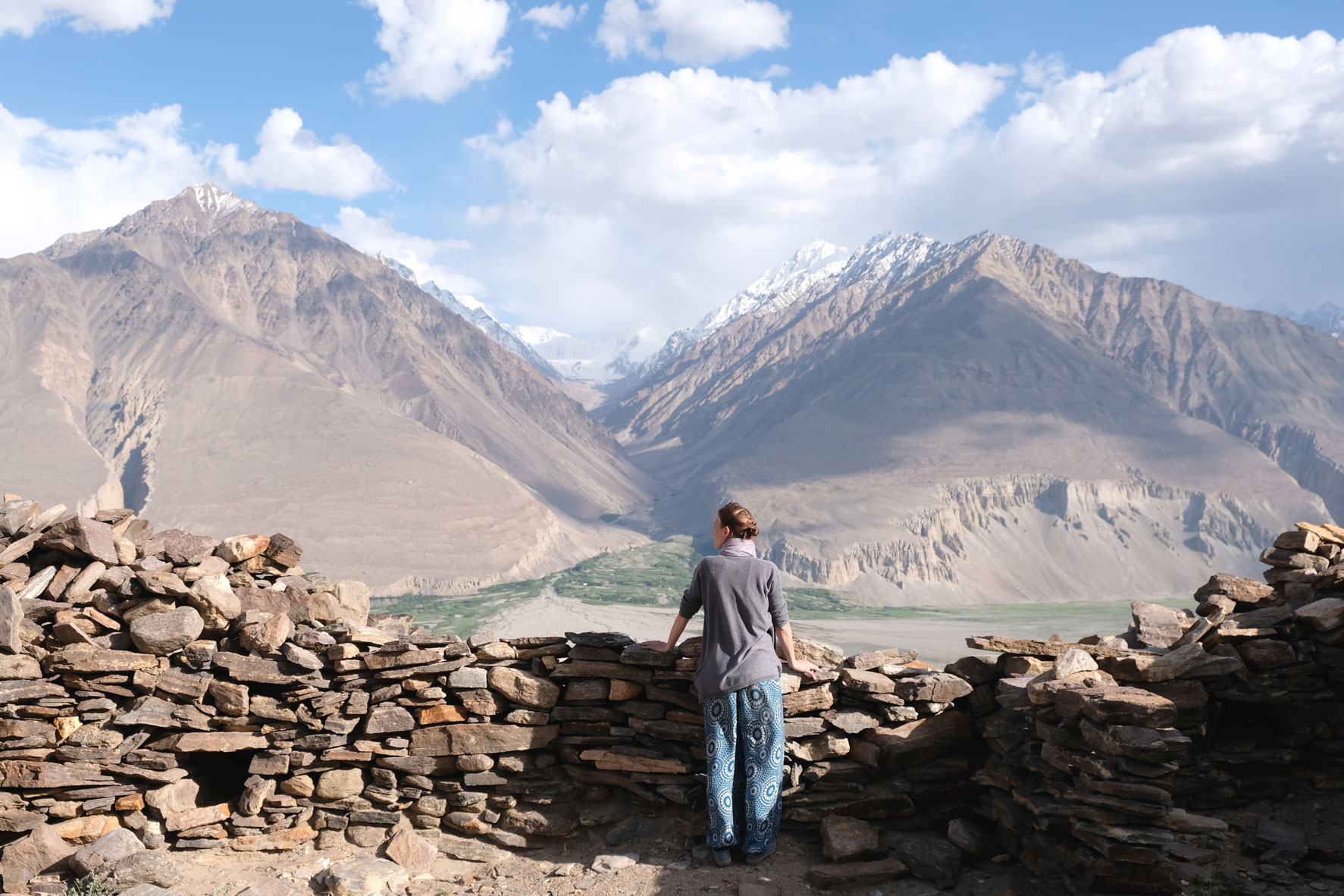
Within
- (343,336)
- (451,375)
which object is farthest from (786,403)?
(343,336)

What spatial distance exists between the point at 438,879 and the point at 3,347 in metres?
124

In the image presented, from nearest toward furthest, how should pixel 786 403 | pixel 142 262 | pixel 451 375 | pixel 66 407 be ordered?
pixel 66 407 < pixel 142 262 < pixel 451 375 < pixel 786 403

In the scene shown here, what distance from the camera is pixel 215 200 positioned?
174 metres

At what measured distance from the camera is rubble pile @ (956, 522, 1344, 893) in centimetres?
591

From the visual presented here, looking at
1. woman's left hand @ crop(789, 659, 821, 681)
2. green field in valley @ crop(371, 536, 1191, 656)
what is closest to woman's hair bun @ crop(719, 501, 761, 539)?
woman's left hand @ crop(789, 659, 821, 681)

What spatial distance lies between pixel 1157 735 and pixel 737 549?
3.07 meters

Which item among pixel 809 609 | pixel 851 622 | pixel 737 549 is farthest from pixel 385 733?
pixel 809 609

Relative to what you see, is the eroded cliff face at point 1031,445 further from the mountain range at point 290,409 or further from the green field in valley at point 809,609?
the mountain range at point 290,409

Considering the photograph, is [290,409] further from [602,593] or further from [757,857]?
[757,857]

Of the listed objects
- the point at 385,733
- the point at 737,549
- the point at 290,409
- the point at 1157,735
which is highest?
the point at 290,409

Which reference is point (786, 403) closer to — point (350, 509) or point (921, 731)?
point (350, 509)

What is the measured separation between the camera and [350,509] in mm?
80750

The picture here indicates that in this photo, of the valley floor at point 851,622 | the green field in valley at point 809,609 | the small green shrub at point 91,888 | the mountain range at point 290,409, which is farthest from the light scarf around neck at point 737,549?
the mountain range at point 290,409

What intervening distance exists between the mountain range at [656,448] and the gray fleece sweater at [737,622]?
234 feet
